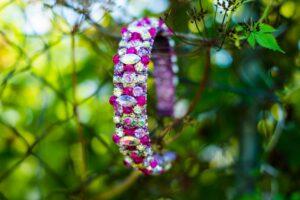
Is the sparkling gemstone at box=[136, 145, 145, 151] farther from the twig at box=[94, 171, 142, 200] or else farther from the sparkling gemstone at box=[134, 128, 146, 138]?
the twig at box=[94, 171, 142, 200]

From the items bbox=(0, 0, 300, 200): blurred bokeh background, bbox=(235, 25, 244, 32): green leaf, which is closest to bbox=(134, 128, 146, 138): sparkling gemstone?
bbox=(235, 25, 244, 32): green leaf

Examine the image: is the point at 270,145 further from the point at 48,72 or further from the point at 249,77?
the point at 48,72

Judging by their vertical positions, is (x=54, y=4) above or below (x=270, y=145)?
above

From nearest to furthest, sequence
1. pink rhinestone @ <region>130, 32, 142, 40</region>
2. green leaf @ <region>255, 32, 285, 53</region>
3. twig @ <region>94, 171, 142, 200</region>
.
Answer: green leaf @ <region>255, 32, 285, 53</region> → pink rhinestone @ <region>130, 32, 142, 40</region> → twig @ <region>94, 171, 142, 200</region>

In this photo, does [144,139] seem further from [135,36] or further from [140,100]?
[135,36]

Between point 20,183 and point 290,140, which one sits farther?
point 20,183

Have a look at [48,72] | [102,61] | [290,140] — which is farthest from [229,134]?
[48,72]

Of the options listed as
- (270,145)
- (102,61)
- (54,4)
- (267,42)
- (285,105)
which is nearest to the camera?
(267,42)
